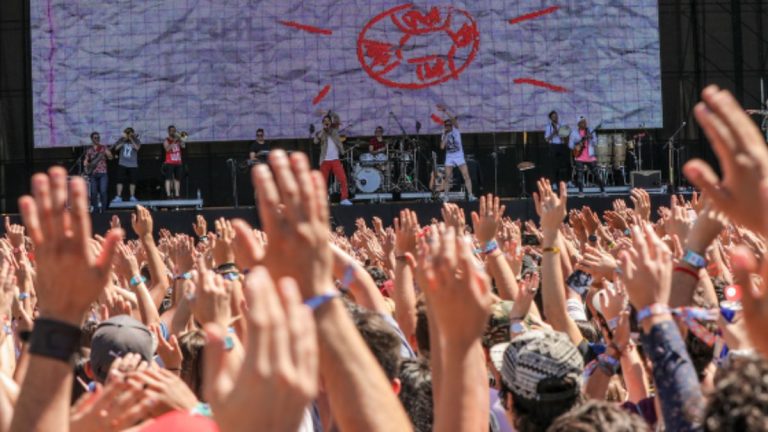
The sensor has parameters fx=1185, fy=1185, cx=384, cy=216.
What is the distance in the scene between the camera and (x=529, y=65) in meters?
20.9

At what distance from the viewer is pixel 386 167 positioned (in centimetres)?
2038

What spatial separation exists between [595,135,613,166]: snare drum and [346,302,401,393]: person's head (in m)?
18.2

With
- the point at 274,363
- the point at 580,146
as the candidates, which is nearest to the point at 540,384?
the point at 274,363

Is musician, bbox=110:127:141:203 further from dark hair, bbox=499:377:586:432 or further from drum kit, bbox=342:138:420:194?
dark hair, bbox=499:377:586:432

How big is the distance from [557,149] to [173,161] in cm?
664

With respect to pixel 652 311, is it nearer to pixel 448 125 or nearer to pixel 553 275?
pixel 553 275

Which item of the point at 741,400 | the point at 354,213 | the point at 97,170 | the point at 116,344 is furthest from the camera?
the point at 97,170

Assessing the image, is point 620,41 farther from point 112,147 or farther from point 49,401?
point 49,401

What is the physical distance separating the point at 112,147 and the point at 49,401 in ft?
62.2

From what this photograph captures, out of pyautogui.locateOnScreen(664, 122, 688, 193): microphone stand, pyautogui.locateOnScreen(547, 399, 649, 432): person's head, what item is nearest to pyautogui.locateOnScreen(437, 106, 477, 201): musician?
pyautogui.locateOnScreen(664, 122, 688, 193): microphone stand

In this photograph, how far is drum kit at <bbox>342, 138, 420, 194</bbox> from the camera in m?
20.3

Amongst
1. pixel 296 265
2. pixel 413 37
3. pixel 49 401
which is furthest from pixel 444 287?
pixel 413 37

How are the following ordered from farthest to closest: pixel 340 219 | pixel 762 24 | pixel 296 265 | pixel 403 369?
pixel 762 24, pixel 340 219, pixel 403 369, pixel 296 265

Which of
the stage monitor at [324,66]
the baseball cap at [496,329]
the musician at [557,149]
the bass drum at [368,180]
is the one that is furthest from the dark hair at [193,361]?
the stage monitor at [324,66]
